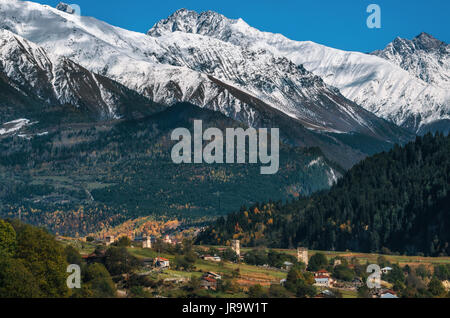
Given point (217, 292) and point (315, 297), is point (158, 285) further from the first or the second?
point (315, 297)

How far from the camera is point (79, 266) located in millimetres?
184125

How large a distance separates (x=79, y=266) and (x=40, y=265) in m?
13.1

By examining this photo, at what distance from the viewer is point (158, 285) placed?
18888cm

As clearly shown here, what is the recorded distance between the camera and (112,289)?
178 meters
